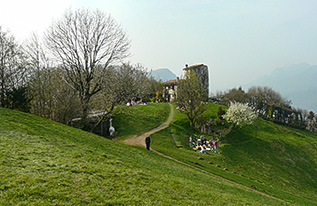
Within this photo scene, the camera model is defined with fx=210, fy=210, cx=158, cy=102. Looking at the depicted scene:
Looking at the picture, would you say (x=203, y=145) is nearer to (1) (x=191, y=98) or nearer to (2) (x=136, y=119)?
(1) (x=191, y=98)

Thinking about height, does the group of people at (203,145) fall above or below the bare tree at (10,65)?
below

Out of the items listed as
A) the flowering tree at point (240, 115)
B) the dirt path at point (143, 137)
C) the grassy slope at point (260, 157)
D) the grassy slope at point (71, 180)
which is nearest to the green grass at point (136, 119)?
the dirt path at point (143, 137)

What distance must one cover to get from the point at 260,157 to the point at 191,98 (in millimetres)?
17332

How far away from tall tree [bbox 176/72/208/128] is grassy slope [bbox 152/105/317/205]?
2.46m

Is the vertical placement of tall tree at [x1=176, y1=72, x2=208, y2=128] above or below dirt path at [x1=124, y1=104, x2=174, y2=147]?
above

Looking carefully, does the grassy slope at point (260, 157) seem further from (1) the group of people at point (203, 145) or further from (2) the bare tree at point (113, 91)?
(2) the bare tree at point (113, 91)

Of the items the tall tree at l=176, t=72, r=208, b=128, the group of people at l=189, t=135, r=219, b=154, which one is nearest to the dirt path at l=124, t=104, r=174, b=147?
the tall tree at l=176, t=72, r=208, b=128

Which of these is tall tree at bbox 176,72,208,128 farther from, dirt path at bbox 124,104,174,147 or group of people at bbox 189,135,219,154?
group of people at bbox 189,135,219,154

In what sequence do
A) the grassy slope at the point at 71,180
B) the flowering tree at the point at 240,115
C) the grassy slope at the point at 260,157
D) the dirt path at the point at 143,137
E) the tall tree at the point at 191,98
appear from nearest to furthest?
the grassy slope at the point at 71,180, the grassy slope at the point at 260,157, the dirt path at the point at 143,137, the tall tree at the point at 191,98, the flowering tree at the point at 240,115

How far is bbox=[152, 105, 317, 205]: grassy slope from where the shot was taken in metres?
27.7

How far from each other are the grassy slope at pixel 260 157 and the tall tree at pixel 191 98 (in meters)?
2.46

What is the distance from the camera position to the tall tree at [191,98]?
1781 inches

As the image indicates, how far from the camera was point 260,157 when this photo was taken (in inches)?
1497

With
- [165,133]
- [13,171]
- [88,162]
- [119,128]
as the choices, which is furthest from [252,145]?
[13,171]
